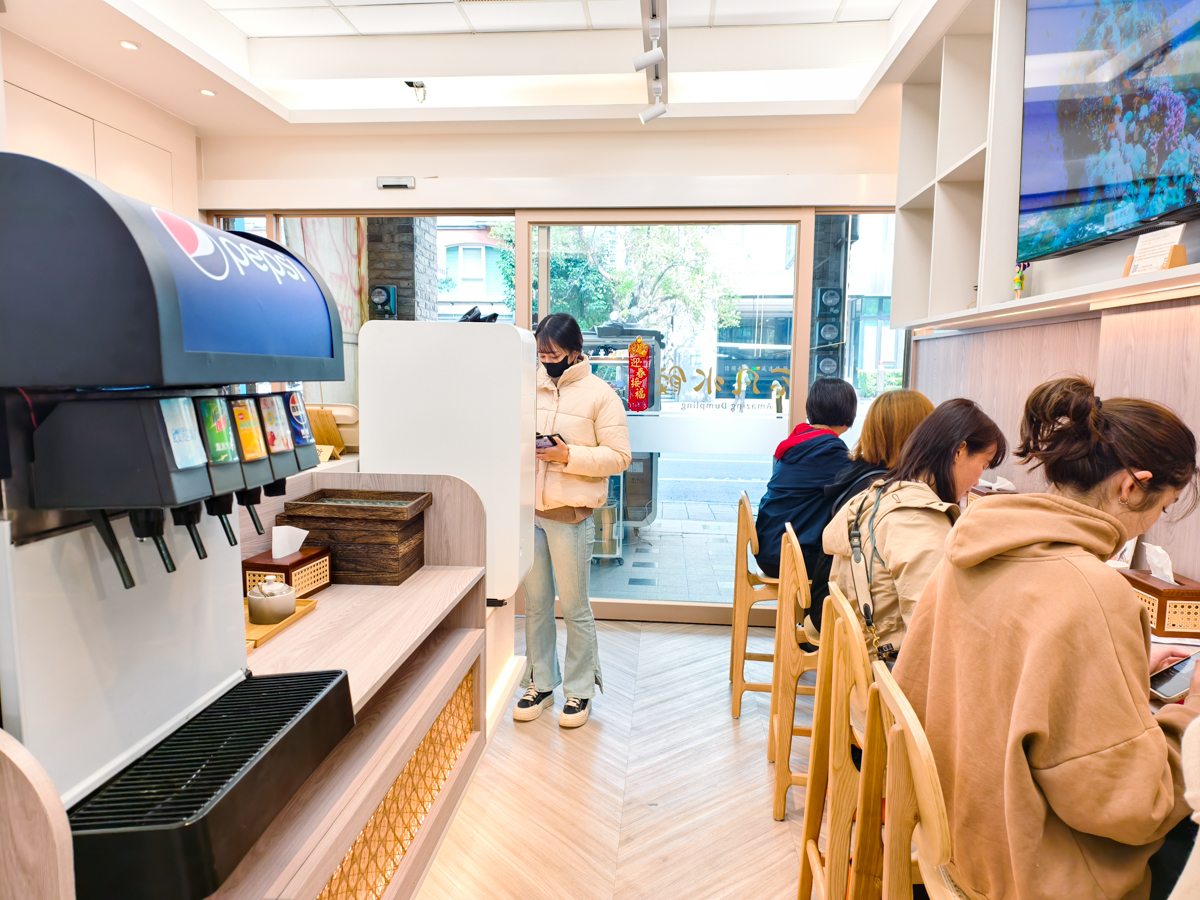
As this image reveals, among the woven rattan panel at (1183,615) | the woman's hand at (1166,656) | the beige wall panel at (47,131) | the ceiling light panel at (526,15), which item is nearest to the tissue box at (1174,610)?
the woven rattan panel at (1183,615)

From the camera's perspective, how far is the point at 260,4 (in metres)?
3.10

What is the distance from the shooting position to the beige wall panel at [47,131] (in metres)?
2.64

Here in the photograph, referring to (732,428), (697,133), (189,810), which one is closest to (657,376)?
(732,428)

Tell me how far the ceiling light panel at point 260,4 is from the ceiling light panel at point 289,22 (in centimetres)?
4

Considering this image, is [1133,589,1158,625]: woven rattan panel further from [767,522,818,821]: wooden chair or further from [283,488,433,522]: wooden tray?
[283,488,433,522]: wooden tray

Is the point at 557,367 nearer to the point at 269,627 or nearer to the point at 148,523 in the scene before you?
the point at 269,627

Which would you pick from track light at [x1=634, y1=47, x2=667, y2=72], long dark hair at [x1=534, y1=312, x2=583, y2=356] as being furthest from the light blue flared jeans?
track light at [x1=634, y1=47, x2=667, y2=72]

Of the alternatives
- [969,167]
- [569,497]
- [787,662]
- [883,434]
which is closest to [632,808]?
[787,662]

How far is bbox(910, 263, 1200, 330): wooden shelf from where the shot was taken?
144 centimetres

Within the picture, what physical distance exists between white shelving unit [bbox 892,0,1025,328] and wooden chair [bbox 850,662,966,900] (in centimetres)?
153

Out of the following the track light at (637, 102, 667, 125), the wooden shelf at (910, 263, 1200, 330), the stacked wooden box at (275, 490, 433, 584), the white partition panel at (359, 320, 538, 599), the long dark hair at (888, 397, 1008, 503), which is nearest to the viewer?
the wooden shelf at (910, 263, 1200, 330)

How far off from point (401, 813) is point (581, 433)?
62.0 inches

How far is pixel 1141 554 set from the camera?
1.79 meters

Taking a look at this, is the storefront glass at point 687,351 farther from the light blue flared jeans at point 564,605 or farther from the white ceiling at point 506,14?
the light blue flared jeans at point 564,605
